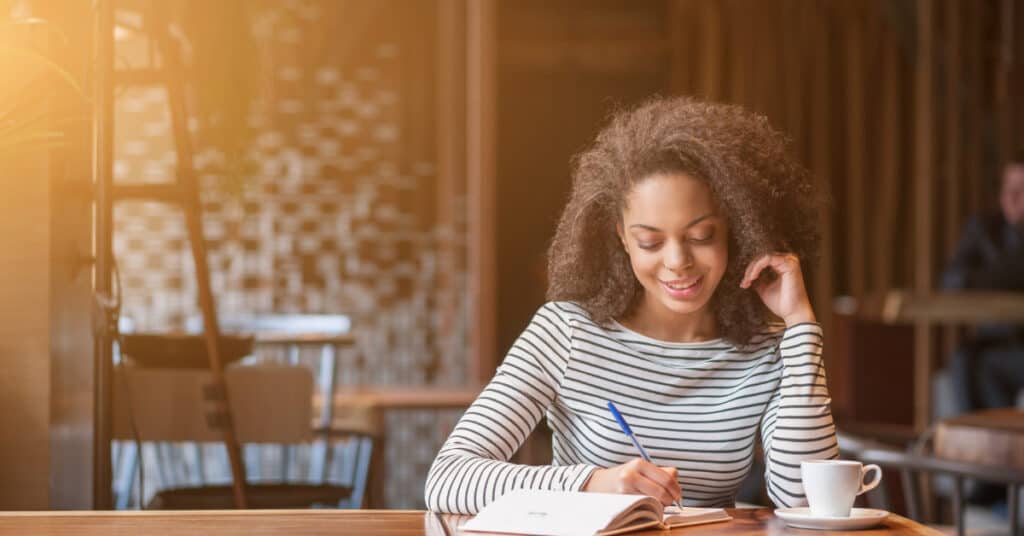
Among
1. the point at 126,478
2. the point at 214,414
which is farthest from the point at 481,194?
the point at 214,414

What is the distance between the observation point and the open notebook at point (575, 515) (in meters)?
1.22

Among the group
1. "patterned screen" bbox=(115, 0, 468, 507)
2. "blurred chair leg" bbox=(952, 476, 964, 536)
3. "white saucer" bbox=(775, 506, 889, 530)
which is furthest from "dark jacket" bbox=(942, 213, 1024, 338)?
"white saucer" bbox=(775, 506, 889, 530)

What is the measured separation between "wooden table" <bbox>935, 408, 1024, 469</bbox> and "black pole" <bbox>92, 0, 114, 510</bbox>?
151 centimetres

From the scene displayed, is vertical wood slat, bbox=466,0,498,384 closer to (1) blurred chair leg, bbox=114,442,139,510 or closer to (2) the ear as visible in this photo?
(1) blurred chair leg, bbox=114,442,139,510

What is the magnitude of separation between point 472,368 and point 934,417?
201cm

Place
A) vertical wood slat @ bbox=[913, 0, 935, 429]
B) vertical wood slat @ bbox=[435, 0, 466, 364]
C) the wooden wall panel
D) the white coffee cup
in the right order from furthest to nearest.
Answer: the wooden wall panel < vertical wood slat @ bbox=[913, 0, 935, 429] < vertical wood slat @ bbox=[435, 0, 466, 364] < the white coffee cup

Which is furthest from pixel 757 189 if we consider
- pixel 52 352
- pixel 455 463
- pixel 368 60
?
pixel 368 60

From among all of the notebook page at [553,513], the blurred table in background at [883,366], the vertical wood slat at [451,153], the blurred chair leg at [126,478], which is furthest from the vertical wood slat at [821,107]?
the notebook page at [553,513]

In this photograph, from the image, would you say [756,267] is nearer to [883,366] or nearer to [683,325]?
[683,325]

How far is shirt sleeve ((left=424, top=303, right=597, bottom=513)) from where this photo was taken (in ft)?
4.87

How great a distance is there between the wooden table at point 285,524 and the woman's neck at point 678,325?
15.4 inches

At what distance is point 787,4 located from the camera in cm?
632

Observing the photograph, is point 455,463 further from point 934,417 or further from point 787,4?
point 787,4

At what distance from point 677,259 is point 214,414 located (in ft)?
3.46
